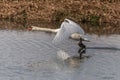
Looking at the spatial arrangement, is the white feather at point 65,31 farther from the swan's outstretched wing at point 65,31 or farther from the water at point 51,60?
the water at point 51,60

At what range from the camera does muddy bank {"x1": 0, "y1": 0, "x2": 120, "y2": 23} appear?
20812 millimetres

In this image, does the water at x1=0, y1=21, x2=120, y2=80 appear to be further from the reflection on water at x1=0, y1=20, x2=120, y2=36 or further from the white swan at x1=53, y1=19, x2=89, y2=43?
the reflection on water at x1=0, y1=20, x2=120, y2=36

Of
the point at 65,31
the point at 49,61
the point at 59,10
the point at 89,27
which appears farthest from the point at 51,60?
the point at 59,10

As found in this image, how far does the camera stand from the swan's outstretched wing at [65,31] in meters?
13.1

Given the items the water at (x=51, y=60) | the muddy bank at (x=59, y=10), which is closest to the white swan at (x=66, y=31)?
the water at (x=51, y=60)

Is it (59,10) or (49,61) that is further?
(59,10)

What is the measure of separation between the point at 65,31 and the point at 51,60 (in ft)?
3.66

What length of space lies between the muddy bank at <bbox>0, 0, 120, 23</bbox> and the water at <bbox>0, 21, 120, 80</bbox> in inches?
154

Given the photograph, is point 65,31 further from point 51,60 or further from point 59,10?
point 59,10

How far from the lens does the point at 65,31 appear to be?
13.7 meters

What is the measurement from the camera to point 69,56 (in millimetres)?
13750

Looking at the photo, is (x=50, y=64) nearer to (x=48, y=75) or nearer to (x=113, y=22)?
(x=48, y=75)

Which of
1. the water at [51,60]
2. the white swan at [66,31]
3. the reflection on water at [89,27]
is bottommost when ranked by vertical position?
the reflection on water at [89,27]

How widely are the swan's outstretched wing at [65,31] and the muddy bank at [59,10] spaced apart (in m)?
6.15
